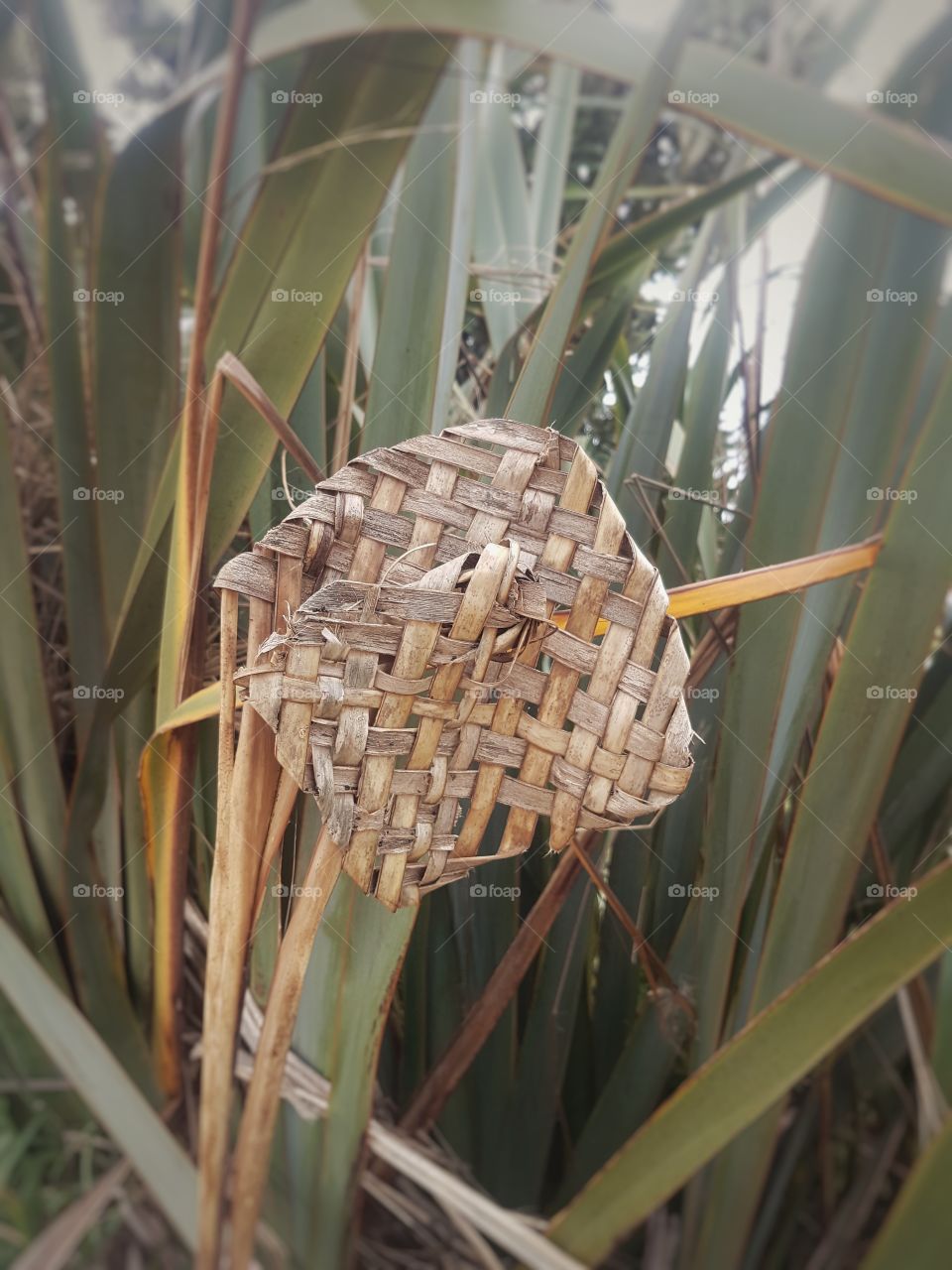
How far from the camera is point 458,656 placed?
A: 0.97ft

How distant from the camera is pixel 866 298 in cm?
47

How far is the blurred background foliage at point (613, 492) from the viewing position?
458mm

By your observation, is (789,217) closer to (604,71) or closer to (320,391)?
(604,71)

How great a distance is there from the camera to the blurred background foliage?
458 mm

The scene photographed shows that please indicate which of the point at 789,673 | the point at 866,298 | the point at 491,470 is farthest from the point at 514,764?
the point at 866,298

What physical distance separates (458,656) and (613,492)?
25 cm

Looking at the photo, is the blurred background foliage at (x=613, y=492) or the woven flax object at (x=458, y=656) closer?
the woven flax object at (x=458, y=656)

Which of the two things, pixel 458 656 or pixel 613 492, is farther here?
pixel 613 492

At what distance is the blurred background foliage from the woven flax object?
5.3 inches

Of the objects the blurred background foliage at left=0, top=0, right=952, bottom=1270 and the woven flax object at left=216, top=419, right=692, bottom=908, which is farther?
the blurred background foliage at left=0, top=0, right=952, bottom=1270

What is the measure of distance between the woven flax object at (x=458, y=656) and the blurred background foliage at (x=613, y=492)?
134 millimetres

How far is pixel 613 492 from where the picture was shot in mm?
508

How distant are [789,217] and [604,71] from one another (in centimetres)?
14

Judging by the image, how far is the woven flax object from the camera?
29 cm
